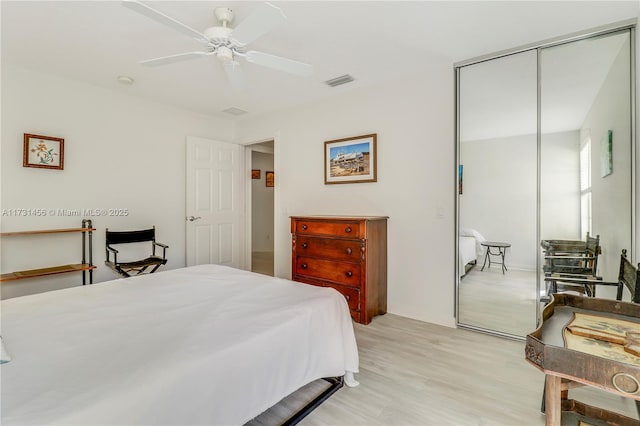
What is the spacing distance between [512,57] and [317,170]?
2.31m

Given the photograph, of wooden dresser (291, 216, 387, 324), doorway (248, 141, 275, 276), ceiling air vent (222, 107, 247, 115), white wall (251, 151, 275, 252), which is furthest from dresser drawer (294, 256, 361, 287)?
white wall (251, 151, 275, 252)

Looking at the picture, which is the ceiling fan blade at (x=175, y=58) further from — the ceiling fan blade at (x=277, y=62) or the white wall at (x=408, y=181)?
the white wall at (x=408, y=181)

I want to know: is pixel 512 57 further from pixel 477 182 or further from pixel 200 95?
pixel 200 95

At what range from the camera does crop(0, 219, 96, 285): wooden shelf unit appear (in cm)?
288

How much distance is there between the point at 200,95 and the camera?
3820 mm

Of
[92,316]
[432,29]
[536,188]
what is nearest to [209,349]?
[92,316]

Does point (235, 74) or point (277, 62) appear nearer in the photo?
point (277, 62)

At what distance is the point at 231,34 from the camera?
1982mm

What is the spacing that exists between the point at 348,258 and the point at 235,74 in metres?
1.96

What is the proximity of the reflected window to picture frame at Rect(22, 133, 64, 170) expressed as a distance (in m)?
4.90

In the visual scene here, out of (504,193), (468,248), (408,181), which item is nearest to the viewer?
(504,193)

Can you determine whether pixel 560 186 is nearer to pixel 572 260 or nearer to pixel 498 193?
pixel 498 193

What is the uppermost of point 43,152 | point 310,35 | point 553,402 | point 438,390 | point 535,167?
point 310,35

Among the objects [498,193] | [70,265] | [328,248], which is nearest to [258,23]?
[328,248]
